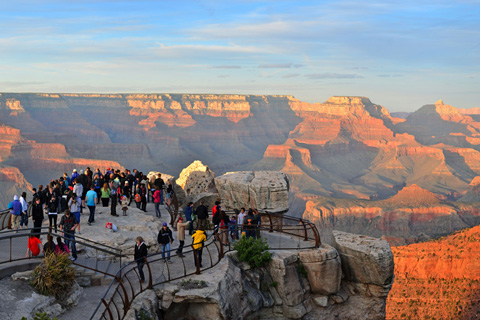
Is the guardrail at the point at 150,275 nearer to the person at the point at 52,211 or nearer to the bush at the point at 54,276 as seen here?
the bush at the point at 54,276

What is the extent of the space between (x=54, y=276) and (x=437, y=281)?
4268cm

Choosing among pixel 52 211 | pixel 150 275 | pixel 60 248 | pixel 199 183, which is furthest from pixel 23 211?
pixel 199 183

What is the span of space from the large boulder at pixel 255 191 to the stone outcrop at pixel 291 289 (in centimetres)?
548

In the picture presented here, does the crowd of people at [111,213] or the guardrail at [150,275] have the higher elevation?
the crowd of people at [111,213]

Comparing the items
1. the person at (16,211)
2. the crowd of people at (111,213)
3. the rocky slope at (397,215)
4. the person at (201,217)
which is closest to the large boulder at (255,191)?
the crowd of people at (111,213)

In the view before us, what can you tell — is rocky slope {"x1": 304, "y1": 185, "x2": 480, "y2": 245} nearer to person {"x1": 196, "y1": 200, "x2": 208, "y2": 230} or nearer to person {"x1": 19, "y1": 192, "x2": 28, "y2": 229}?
person {"x1": 196, "y1": 200, "x2": 208, "y2": 230}

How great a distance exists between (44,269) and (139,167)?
567 feet

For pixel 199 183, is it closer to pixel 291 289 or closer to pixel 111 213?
pixel 111 213

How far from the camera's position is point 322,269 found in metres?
22.3

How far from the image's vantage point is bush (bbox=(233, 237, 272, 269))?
69.6 ft

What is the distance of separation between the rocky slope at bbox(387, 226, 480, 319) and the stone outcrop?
25.9 metres

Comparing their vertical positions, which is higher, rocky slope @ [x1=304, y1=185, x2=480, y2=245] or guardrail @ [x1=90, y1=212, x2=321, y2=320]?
guardrail @ [x1=90, y1=212, x2=321, y2=320]

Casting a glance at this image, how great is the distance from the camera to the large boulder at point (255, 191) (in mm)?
30156

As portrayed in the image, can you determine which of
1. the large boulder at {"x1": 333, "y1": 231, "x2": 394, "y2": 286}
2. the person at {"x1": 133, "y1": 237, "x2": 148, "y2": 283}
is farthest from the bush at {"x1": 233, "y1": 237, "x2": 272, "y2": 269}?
the person at {"x1": 133, "y1": 237, "x2": 148, "y2": 283}
